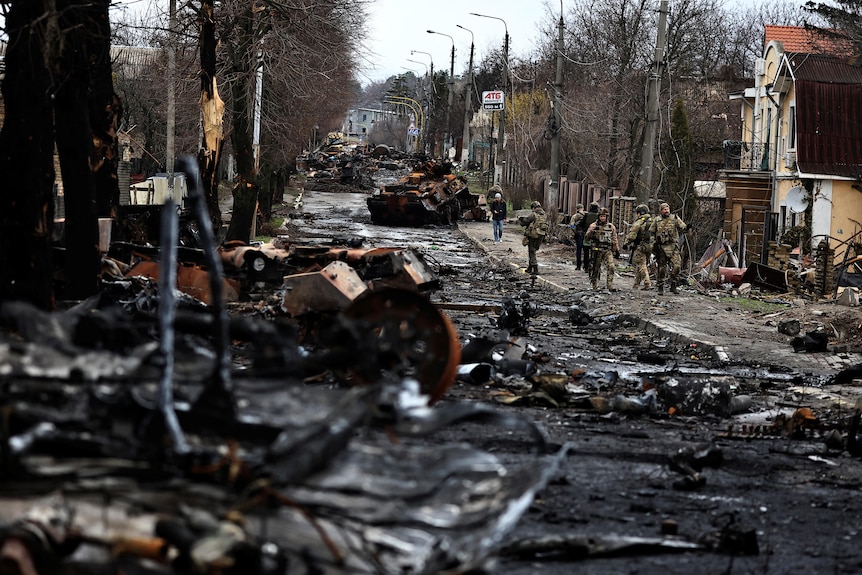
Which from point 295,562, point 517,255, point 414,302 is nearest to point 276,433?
point 295,562

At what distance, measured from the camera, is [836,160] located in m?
37.7

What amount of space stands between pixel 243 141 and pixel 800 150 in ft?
62.8

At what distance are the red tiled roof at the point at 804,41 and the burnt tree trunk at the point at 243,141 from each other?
2124 cm

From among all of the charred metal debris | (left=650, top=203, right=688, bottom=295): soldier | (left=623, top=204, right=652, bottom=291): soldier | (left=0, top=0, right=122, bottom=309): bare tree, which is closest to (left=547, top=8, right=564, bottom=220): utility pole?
(left=623, top=204, right=652, bottom=291): soldier

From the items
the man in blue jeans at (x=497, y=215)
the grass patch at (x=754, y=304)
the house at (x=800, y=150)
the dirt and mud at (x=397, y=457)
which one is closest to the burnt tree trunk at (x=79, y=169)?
the dirt and mud at (x=397, y=457)

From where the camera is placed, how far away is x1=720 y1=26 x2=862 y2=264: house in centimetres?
3694

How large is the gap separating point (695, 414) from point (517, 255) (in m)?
22.4

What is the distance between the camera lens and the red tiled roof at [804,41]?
42.9m

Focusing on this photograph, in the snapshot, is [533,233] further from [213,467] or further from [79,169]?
[213,467]

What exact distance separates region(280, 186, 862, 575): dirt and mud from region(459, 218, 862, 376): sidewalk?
4 cm

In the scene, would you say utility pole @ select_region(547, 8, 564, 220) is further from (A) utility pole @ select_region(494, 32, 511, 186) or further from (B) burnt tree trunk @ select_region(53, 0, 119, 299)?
(B) burnt tree trunk @ select_region(53, 0, 119, 299)

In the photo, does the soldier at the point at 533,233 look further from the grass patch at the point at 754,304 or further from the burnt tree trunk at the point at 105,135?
the burnt tree trunk at the point at 105,135

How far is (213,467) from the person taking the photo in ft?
12.1

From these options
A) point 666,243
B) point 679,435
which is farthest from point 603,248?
point 679,435
